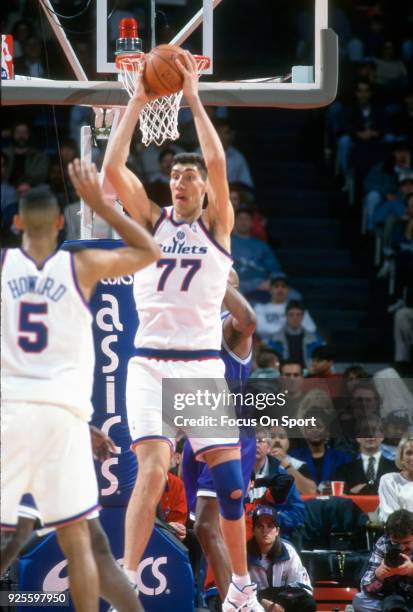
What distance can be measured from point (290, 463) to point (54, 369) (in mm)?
4964

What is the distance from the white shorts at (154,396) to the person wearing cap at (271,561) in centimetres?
207

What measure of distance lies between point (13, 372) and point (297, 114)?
42.1 feet

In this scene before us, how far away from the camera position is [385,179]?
54.2 ft

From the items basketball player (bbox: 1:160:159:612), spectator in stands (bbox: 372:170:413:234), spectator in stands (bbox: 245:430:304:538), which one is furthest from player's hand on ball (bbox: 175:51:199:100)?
spectator in stands (bbox: 372:170:413:234)

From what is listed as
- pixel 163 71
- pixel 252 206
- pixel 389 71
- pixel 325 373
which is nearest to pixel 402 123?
pixel 389 71

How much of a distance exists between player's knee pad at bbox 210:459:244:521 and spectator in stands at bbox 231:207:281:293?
6.78 meters

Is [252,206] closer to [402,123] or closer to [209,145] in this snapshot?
[402,123]

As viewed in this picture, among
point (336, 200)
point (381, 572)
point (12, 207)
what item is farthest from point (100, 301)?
point (336, 200)

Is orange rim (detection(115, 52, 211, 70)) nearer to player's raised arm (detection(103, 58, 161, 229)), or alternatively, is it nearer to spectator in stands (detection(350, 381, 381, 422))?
player's raised arm (detection(103, 58, 161, 229))

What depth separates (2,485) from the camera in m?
6.48

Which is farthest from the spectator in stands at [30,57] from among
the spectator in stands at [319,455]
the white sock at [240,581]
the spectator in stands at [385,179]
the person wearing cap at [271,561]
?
the white sock at [240,581]

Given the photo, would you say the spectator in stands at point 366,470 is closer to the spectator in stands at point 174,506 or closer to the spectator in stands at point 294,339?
the spectator in stands at point 174,506

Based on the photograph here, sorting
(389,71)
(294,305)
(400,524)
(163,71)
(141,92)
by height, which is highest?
(389,71)

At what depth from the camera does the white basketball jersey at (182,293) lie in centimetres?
775
